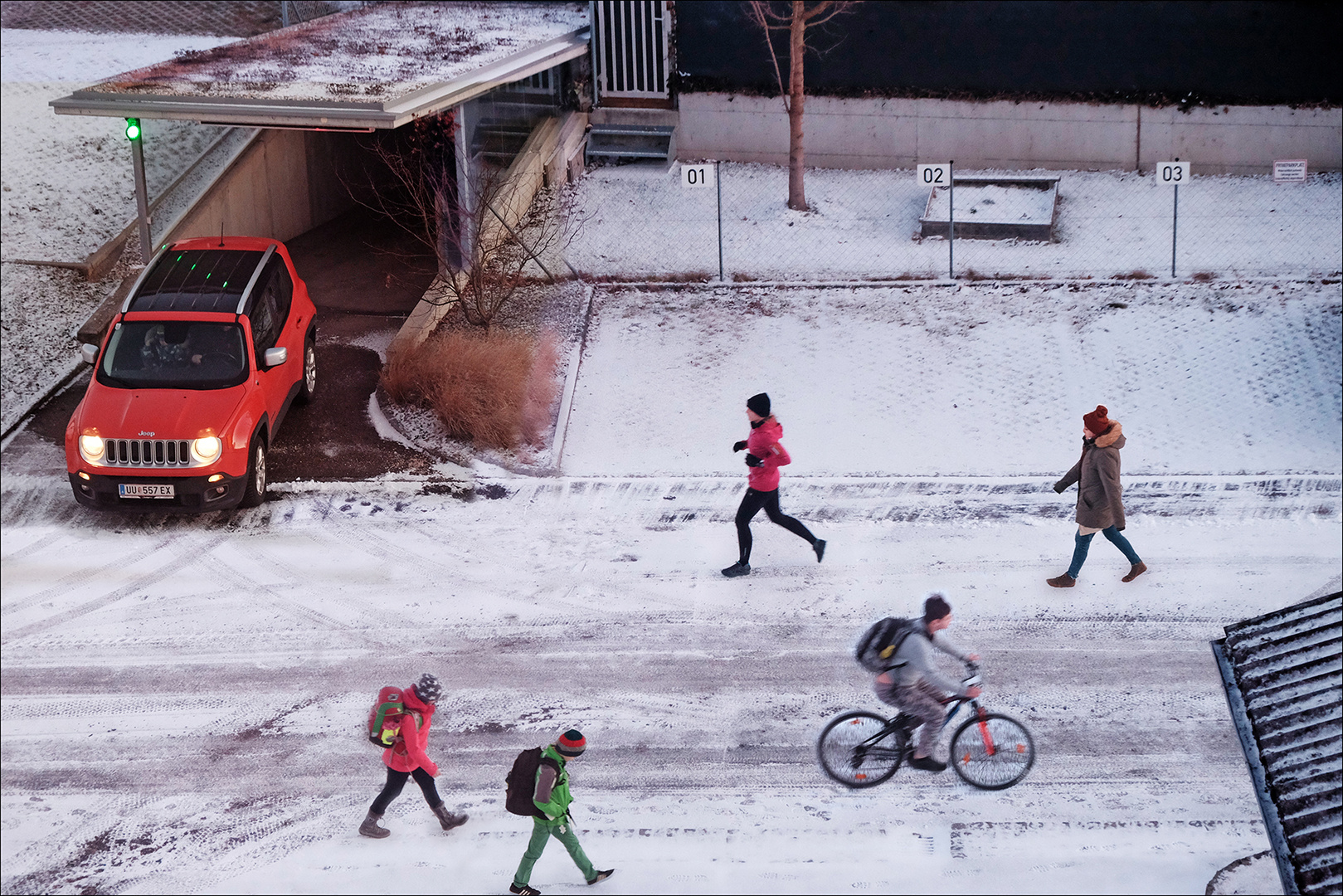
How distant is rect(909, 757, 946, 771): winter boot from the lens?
28.9ft

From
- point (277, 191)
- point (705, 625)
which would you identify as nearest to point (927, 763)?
point (705, 625)

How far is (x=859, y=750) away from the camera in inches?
346

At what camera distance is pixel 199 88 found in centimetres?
1488

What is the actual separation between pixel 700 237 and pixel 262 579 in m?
9.66

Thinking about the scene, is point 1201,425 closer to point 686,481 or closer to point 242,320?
point 686,481

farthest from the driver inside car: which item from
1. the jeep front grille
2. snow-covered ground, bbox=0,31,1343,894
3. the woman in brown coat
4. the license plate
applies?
the woman in brown coat

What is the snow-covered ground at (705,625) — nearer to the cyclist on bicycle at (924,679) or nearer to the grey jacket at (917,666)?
the cyclist on bicycle at (924,679)

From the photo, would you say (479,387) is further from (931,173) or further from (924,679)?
(924,679)

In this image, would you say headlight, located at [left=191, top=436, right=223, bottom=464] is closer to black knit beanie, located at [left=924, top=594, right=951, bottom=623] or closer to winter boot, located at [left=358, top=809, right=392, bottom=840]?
winter boot, located at [left=358, top=809, right=392, bottom=840]

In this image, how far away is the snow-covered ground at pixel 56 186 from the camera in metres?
16.2

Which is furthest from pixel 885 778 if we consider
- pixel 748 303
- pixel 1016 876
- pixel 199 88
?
pixel 199 88

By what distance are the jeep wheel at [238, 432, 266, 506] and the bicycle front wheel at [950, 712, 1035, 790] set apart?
7.14m

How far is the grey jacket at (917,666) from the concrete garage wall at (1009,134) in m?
15.0

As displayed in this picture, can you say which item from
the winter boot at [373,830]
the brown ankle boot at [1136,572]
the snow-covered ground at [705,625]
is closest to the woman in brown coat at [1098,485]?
the brown ankle boot at [1136,572]
